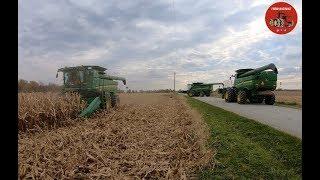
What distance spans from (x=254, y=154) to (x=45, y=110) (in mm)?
8735

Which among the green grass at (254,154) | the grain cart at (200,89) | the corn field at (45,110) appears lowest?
the green grass at (254,154)

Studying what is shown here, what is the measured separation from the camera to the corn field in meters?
13.5

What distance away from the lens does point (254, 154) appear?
8547mm

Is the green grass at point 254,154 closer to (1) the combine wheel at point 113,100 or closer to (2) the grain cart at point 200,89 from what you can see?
(1) the combine wheel at point 113,100

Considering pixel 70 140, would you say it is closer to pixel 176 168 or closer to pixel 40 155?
pixel 40 155

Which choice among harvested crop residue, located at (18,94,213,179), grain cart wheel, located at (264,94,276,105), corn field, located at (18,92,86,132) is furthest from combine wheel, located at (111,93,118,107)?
harvested crop residue, located at (18,94,213,179)

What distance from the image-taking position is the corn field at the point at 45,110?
13.5 metres

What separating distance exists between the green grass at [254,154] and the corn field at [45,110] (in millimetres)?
6118

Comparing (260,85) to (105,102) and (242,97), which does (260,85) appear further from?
(105,102)

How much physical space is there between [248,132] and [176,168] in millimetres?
5967

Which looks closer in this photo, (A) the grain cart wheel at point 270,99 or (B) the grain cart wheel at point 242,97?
(A) the grain cart wheel at point 270,99

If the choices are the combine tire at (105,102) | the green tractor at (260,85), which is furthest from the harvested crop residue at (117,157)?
the green tractor at (260,85)
